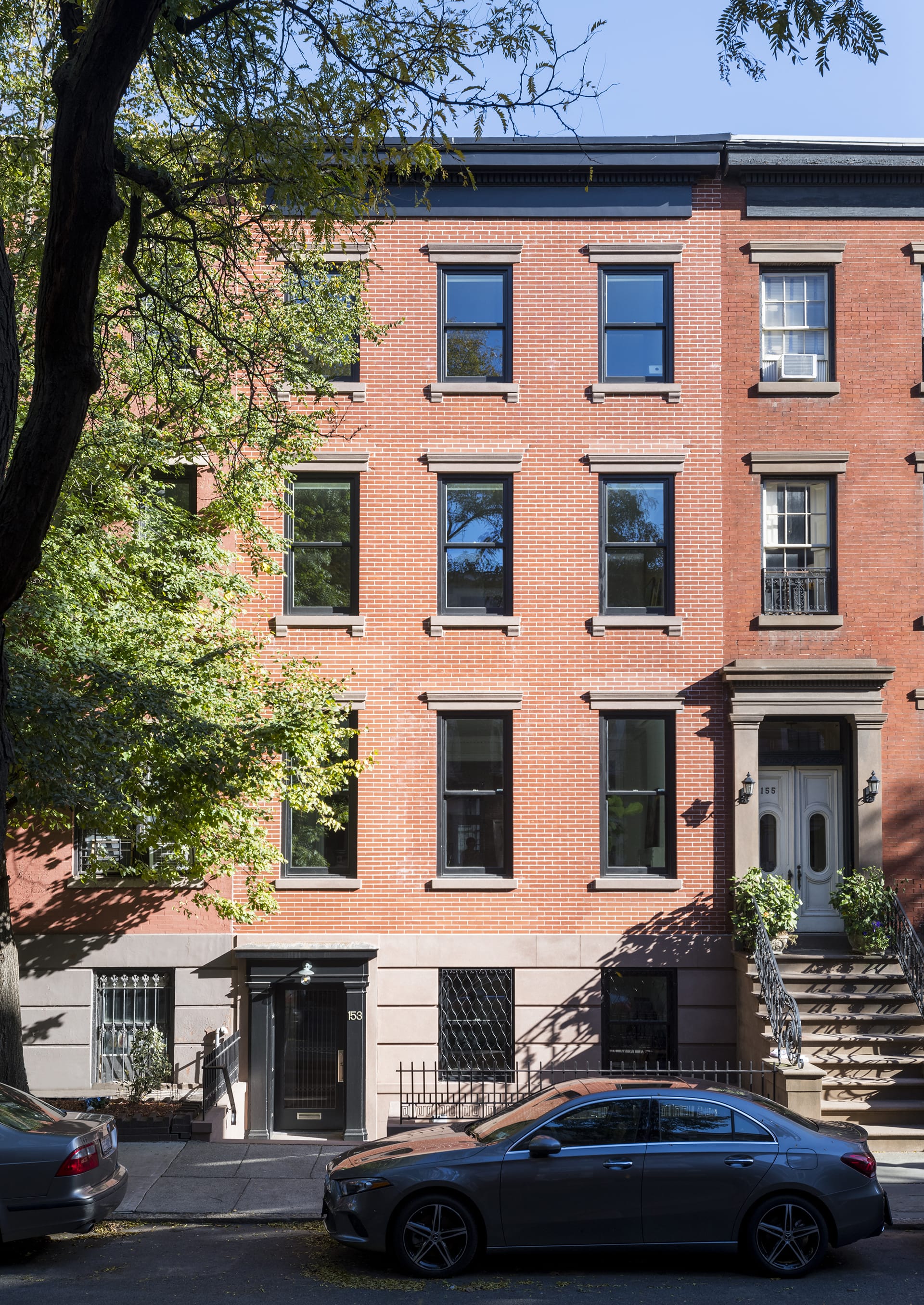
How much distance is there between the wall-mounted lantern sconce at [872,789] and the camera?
16.2 metres

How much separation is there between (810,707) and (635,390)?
5.04 metres

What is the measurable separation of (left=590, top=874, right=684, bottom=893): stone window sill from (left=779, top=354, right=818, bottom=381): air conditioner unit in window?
7.25 meters

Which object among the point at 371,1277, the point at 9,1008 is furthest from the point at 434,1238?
the point at 9,1008

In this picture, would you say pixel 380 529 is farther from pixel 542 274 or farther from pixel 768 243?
pixel 768 243

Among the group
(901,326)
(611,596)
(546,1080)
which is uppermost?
(901,326)

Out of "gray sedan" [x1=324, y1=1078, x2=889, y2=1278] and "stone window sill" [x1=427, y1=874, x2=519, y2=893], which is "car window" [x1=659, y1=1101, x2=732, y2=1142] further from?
"stone window sill" [x1=427, y1=874, x2=519, y2=893]

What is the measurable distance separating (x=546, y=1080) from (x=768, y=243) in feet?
39.3

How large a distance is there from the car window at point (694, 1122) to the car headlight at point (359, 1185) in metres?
2.23

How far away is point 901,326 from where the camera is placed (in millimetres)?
16812

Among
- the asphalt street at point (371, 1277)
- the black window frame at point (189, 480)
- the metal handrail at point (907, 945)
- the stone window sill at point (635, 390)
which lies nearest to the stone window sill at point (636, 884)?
the metal handrail at point (907, 945)

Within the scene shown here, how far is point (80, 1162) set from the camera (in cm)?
971

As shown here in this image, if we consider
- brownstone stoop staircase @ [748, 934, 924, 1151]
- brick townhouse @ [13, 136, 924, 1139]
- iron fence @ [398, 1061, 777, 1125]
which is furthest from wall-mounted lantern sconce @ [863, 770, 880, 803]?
iron fence @ [398, 1061, 777, 1125]

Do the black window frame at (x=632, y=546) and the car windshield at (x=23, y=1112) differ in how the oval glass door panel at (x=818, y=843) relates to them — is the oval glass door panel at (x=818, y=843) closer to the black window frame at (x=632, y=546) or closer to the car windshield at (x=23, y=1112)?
the black window frame at (x=632, y=546)

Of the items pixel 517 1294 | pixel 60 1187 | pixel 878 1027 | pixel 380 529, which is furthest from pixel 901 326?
pixel 60 1187
